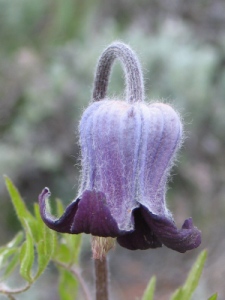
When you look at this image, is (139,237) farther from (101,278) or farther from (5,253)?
(5,253)

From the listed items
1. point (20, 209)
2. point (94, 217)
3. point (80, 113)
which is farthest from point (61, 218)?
point (80, 113)

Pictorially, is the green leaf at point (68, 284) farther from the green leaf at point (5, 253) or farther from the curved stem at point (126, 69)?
the curved stem at point (126, 69)

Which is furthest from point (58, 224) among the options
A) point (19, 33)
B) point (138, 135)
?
point (19, 33)

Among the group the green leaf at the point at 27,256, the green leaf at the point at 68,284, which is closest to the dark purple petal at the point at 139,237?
the green leaf at the point at 27,256

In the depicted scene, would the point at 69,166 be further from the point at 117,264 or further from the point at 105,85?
the point at 105,85

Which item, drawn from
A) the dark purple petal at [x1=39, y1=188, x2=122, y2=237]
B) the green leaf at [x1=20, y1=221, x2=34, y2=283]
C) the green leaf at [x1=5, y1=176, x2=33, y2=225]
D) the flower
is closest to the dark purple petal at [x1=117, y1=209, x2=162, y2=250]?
the flower
